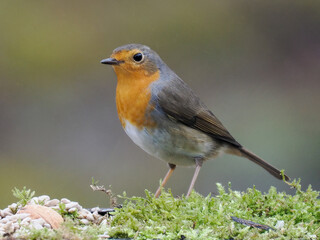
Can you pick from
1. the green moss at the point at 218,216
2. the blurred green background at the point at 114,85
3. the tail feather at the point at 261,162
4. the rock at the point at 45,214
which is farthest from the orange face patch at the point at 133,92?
the blurred green background at the point at 114,85

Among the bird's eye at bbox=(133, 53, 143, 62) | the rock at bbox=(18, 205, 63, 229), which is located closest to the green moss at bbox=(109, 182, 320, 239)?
the rock at bbox=(18, 205, 63, 229)

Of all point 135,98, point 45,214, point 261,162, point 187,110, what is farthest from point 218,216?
point 261,162

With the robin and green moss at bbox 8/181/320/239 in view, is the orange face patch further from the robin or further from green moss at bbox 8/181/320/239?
green moss at bbox 8/181/320/239

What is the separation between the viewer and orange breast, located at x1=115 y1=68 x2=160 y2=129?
361cm

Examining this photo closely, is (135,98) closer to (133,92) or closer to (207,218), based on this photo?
(133,92)

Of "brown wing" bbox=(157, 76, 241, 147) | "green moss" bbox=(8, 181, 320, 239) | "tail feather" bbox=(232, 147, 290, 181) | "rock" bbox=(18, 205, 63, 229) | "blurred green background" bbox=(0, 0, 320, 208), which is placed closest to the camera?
"green moss" bbox=(8, 181, 320, 239)

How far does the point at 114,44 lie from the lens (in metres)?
6.68

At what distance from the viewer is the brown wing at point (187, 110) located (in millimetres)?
3746

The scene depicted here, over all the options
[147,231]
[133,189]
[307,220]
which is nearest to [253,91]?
[133,189]

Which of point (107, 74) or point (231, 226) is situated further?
point (107, 74)

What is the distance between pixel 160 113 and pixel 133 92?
0.69 feet

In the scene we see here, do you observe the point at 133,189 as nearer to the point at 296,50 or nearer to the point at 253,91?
the point at 253,91

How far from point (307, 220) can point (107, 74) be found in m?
4.21

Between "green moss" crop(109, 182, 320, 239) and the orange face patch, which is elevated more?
the orange face patch
